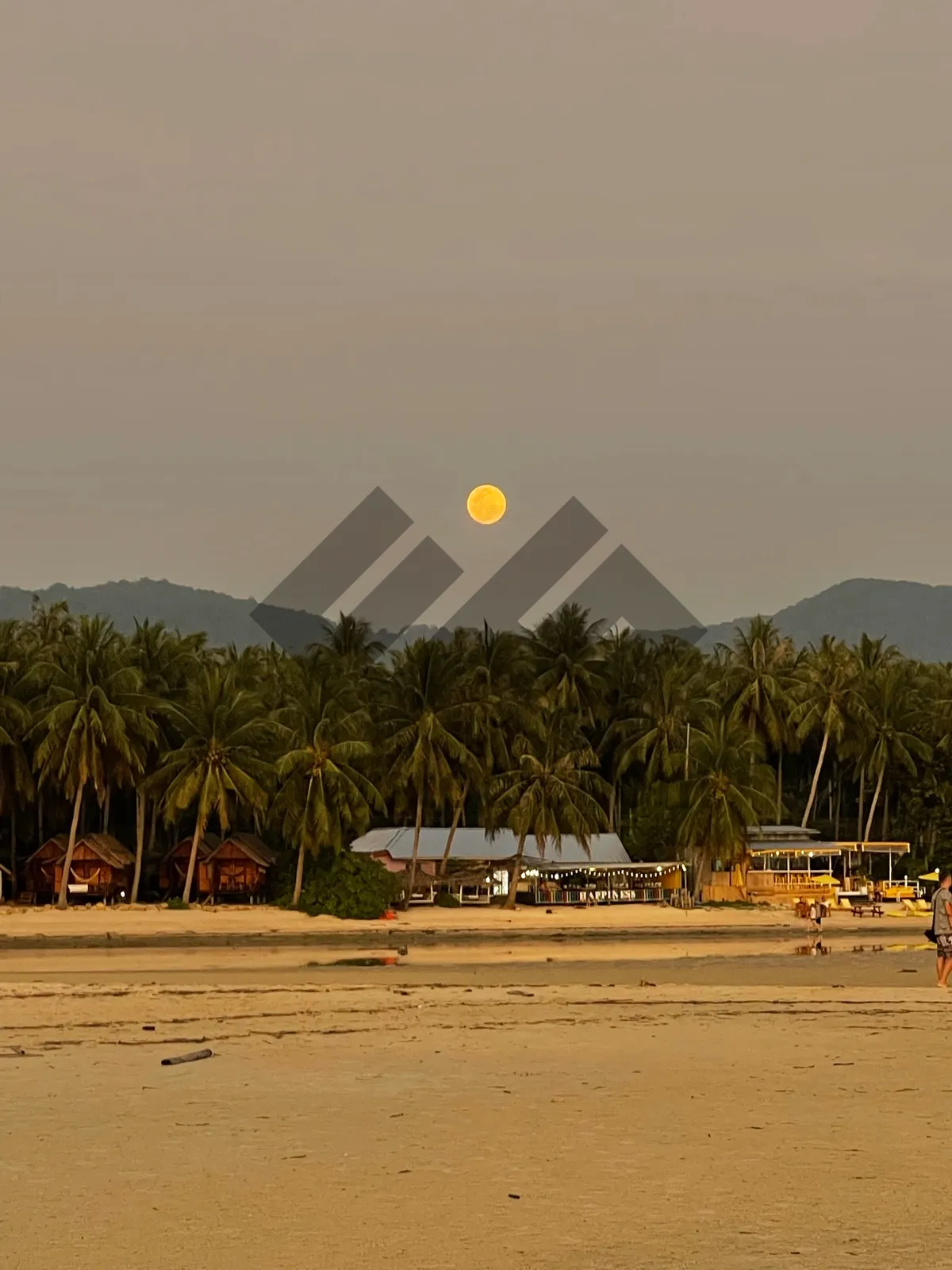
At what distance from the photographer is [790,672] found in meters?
70.5

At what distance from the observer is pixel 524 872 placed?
56.5 m

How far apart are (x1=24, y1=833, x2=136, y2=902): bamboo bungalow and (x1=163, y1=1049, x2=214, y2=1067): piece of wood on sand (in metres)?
39.5

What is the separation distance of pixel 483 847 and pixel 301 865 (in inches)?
383

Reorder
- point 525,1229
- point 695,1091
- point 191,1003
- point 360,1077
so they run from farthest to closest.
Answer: point 191,1003 → point 360,1077 → point 695,1091 → point 525,1229

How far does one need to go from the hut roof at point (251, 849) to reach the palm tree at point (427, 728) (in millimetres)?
5544

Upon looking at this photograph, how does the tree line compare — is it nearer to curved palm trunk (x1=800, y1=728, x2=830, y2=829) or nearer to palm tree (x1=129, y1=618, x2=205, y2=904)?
palm tree (x1=129, y1=618, x2=205, y2=904)

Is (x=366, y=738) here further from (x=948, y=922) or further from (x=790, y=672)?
(x=948, y=922)

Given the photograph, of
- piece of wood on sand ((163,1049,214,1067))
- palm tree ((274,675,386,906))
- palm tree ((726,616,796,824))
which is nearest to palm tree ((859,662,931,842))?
palm tree ((726,616,796,824))

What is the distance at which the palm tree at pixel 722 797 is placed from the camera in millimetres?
52250

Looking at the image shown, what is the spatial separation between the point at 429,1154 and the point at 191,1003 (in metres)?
11.3

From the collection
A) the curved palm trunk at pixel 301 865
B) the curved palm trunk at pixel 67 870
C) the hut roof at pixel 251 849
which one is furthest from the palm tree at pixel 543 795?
the curved palm trunk at pixel 67 870

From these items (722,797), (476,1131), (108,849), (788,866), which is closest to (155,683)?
(108,849)

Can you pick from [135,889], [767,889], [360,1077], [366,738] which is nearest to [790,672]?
[767,889]

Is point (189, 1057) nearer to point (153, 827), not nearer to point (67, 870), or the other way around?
point (67, 870)
